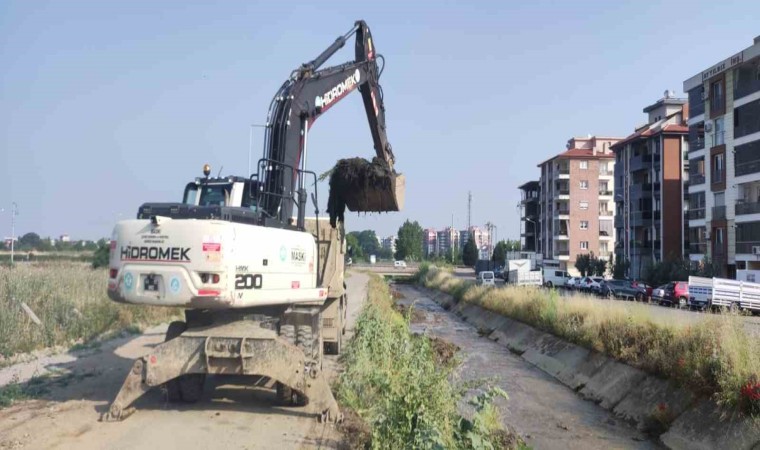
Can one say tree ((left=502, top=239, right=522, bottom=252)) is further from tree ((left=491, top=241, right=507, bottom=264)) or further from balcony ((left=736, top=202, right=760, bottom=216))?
balcony ((left=736, top=202, right=760, bottom=216))

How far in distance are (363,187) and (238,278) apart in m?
5.31

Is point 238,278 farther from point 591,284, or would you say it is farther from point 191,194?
point 591,284

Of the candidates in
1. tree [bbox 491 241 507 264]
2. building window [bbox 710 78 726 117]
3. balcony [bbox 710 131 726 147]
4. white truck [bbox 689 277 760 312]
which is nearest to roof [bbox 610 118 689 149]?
building window [bbox 710 78 726 117]

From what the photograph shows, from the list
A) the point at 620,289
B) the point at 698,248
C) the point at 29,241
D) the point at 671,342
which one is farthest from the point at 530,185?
the point at 671,342

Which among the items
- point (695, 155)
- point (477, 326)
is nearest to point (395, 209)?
point (477, 326)

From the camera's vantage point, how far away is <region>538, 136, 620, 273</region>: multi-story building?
88.2 m

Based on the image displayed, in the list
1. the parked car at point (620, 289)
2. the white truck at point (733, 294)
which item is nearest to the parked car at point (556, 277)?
the parked car at point (620, 289)

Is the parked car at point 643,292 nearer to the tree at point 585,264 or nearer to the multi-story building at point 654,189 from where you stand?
the multi-story building at point 654,189

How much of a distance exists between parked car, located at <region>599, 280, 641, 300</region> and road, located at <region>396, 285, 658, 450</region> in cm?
2766

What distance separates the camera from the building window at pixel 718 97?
47981mm

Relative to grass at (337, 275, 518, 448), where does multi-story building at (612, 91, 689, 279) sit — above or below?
above

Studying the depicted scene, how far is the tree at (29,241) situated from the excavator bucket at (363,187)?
43413mm

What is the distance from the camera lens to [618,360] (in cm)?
1428

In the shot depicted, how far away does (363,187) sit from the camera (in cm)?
1271
